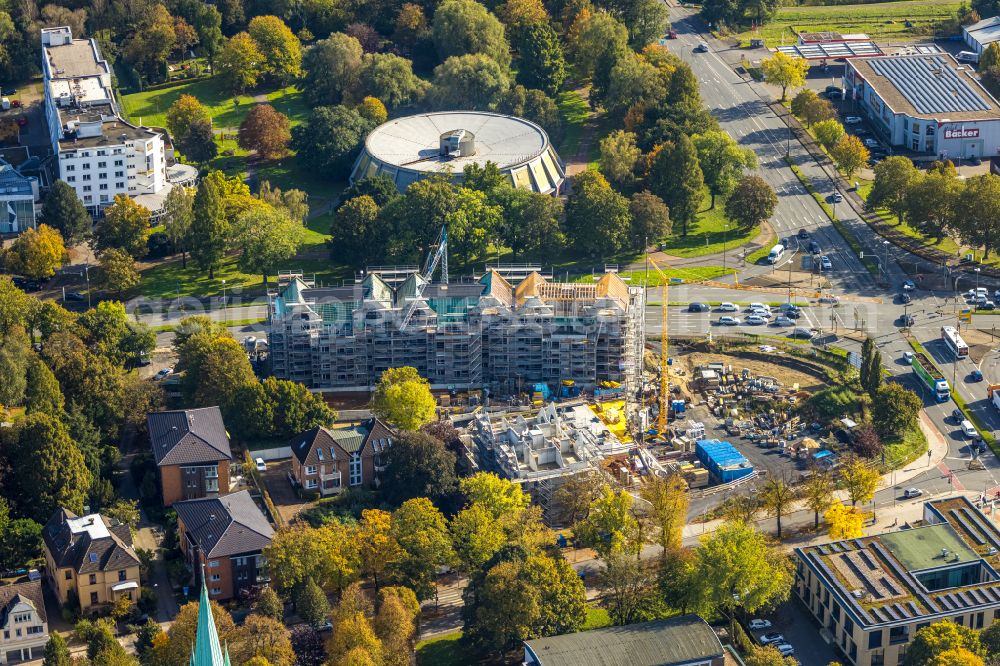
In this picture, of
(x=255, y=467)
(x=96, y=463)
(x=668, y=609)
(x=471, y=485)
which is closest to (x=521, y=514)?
(x=471, y=485)

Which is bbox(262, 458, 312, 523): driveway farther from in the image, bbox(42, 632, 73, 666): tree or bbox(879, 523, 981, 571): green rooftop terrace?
bbox(879, 523, 981, 571): green rooftop terrace

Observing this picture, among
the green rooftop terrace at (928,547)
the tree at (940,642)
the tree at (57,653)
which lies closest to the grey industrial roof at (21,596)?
the tree at (57,653)

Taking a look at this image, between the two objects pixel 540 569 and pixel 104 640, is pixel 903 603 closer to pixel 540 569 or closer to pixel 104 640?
pixel 540 569

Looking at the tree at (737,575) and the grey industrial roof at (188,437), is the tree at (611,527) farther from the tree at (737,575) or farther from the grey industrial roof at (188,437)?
the grey industrial roof at (188,437)

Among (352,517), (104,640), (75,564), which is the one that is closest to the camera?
(104,640)

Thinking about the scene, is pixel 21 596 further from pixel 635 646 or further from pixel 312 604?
pixel 635 646

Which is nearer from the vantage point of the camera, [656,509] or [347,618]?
[347,618]

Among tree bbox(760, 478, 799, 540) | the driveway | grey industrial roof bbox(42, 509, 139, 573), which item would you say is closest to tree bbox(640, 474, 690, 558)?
tree bbox(760, 478, 799, 540)

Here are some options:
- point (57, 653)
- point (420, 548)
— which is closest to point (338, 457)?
point (420, 548)
